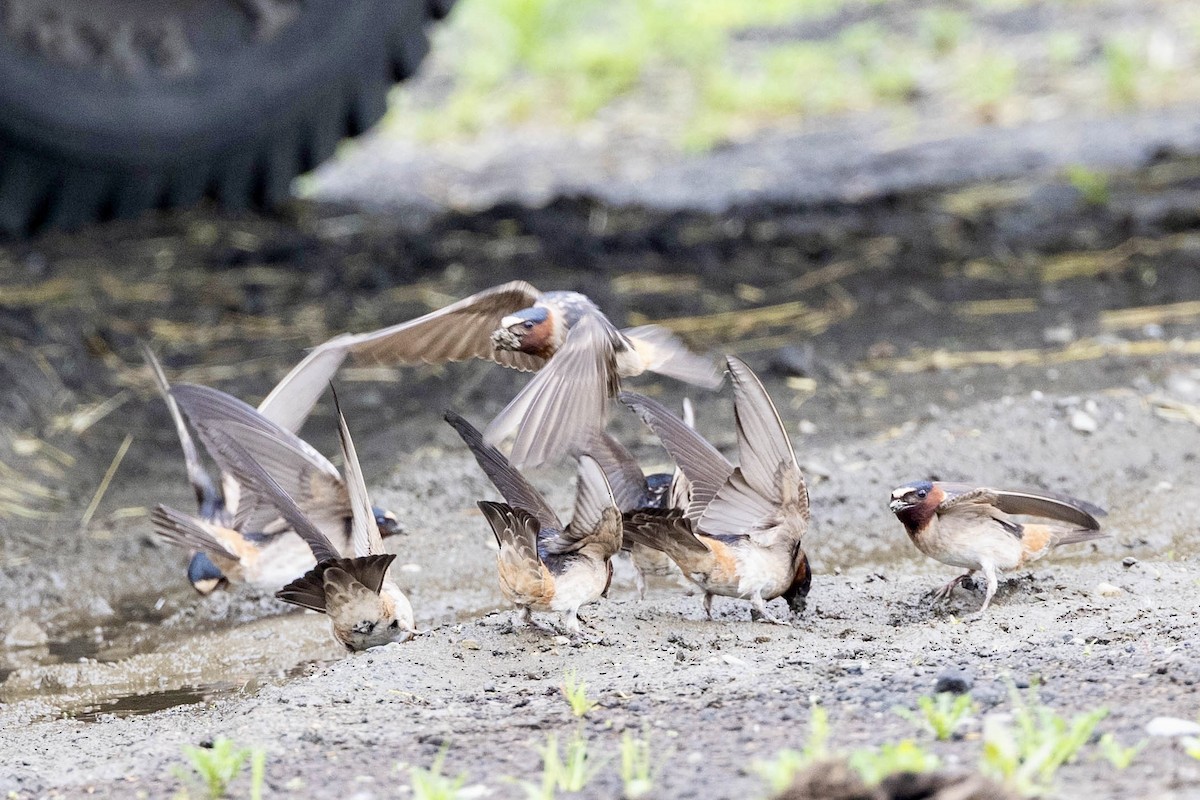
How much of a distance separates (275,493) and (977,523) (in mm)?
1881

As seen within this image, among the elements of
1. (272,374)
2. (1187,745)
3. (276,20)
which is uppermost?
(276,20)

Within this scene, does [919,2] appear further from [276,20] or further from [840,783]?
[840,783]

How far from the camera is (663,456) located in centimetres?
546

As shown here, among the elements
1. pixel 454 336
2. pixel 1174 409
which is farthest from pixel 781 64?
pixel 454 336

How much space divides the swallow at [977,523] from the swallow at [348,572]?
1404 mm

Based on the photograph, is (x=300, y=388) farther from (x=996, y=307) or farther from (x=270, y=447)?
(x=996, y=307)

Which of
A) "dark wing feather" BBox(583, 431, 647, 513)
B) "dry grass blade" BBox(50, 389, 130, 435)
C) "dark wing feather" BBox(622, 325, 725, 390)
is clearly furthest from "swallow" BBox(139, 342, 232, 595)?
"dark wing feather" BBox(622, 325, 725, 390)

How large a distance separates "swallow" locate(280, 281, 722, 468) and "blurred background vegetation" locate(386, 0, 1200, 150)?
20.5 feet

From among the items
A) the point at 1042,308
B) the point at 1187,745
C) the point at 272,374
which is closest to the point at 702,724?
the point at 1187,745

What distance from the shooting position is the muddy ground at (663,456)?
10.5 ft

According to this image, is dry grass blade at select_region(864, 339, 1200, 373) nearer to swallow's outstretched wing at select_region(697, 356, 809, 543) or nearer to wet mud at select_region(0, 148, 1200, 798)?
wet mud at select_region(0, 148, 1200, 798)

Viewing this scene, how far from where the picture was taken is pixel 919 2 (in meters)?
13.9

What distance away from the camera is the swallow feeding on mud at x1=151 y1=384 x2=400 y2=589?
4.11 meters

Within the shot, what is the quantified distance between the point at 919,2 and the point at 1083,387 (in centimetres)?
908
